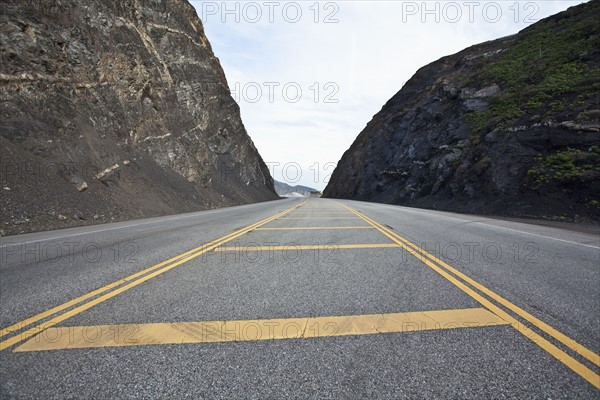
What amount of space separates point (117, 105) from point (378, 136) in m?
40.7

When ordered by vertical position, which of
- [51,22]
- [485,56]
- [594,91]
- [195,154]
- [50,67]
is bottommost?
[195,154]

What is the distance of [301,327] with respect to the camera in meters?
2.64

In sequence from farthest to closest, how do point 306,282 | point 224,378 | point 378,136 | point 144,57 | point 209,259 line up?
point 378,136 < point 144,57 < point 209,259 < point 306,282 < point 224,378

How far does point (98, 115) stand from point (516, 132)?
95.7 feet

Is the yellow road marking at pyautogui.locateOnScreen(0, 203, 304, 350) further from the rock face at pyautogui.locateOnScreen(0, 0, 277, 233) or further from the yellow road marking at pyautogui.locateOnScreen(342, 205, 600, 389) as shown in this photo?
the rock face at pyautogui.locateOnScreen(0, 0, 277, 233)

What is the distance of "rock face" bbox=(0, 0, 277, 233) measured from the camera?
13227mm

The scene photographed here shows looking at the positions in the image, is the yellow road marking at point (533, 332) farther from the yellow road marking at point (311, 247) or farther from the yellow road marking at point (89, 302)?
the yellow road marking at point (89, 302)

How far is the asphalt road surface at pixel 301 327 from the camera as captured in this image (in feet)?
6.25

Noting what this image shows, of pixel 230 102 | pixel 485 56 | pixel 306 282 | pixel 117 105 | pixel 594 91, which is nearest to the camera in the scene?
pixel 306 282

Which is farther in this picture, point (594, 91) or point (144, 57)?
point (144, 57)

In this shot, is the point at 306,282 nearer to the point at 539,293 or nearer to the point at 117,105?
the point at 539,293

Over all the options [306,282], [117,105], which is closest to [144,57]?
[117,105]

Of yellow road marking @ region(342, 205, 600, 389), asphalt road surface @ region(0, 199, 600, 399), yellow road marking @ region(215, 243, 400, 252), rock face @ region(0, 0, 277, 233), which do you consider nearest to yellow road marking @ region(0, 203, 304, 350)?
asphalt road surface @ region(0, 199, 600, 399)

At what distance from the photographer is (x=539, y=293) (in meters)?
3.48
